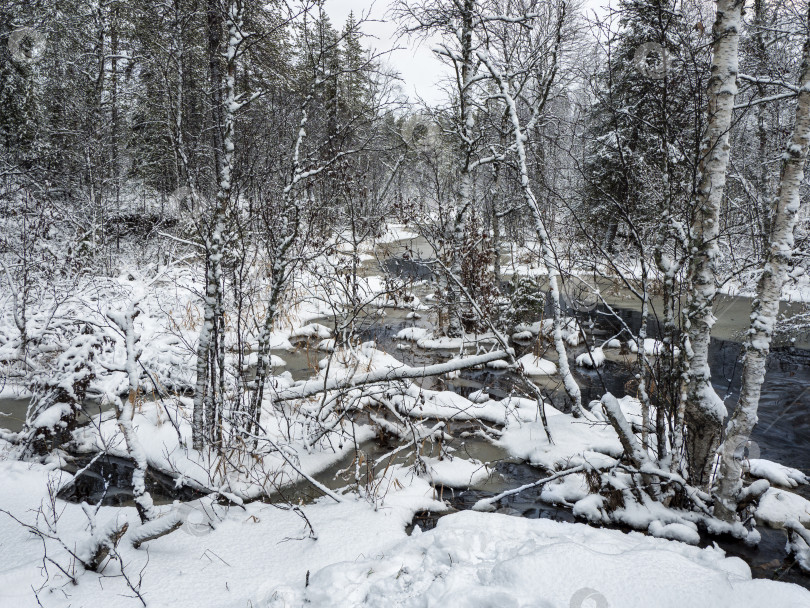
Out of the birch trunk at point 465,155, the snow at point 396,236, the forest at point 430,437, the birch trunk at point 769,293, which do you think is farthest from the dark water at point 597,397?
the snow at point 396,236

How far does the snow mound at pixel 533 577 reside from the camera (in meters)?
2.35

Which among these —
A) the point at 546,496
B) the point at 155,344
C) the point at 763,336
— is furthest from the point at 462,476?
the point at 155,344

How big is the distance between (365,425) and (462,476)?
164cm

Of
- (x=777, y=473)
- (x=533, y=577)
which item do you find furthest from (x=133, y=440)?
(x=777, y=473)

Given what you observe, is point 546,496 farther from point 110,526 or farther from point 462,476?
point 110,526

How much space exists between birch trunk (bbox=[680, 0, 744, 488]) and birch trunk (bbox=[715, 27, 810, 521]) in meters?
0.19

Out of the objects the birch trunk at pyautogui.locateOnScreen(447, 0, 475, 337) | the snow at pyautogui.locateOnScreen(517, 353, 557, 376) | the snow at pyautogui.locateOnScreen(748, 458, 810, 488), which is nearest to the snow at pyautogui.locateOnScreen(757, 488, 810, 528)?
the snow at pyautogui.locateOnScreen(748, 458, 810, 488)

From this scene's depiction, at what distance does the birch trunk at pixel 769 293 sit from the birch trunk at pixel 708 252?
19cm

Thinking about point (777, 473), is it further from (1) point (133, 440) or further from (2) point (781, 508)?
(1) point (133, 440)

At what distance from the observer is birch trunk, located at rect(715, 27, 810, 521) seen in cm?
314

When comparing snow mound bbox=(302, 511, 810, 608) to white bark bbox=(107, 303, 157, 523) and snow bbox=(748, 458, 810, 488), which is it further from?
snow bbox=(748, 458, 810, 488)

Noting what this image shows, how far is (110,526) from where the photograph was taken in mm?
2809

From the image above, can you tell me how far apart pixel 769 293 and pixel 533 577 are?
266 centimetres

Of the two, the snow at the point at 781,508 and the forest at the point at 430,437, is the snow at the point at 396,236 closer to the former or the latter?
the forest at the point at 430,437
